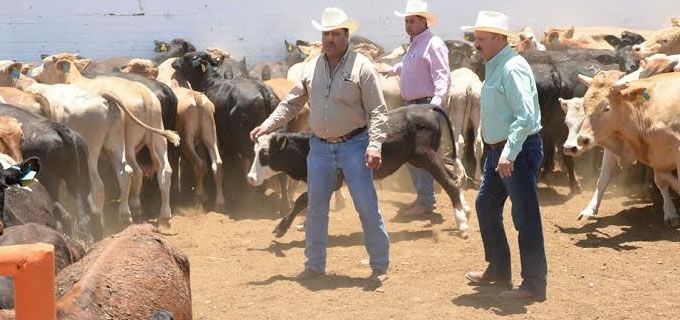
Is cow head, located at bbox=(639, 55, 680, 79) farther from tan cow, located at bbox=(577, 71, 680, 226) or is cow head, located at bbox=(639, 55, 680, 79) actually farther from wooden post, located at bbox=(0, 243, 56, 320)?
wooden post, located at bbox=(0, 243, 56, 320)

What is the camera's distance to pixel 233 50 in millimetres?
22141

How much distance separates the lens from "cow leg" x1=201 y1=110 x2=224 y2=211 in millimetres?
12023

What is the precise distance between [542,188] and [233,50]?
36.3 feet

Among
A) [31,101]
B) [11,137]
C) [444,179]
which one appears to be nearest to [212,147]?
[31,101]

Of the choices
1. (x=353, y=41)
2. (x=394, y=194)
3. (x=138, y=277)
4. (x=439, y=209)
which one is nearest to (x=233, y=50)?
(x=353, y=41)

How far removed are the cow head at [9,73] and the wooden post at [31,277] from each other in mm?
9815

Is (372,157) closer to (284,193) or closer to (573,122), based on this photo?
(573,122)

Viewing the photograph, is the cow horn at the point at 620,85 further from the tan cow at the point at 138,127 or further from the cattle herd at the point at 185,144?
the tan cow at the point at 138,127

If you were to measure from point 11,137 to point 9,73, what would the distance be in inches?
170

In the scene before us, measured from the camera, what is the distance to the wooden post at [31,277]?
2.89 meters

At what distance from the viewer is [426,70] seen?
9820mm

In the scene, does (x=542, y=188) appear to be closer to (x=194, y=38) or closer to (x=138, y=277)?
(x=138, y=277)

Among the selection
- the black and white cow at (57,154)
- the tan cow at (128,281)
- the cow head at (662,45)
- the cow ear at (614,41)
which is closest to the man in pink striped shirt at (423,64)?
the black and white cow at (57,154)

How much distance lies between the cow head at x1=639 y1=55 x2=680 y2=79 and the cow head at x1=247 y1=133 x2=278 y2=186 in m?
4.05
